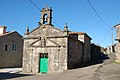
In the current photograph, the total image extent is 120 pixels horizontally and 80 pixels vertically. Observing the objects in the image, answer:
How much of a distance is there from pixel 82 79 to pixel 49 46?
401 inches

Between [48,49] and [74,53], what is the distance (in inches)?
147

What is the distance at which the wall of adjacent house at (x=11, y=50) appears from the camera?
30.7 metres

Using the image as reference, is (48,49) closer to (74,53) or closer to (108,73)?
(74,53)

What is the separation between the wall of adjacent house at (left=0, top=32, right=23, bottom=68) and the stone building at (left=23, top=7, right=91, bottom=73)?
8.85m

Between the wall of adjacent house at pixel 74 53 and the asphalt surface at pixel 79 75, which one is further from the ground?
the wall of adjacent house at pixel 74 53

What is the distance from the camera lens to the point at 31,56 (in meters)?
23.2

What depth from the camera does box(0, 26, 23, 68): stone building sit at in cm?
3078

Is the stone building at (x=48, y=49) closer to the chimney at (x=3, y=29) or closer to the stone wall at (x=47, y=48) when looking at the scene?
the stone wall at (x=47, y=48)

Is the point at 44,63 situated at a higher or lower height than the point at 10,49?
lower

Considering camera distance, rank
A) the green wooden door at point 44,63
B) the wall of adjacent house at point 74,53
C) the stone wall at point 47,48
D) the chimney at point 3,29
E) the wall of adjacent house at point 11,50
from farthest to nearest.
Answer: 1. the chimney at point 3,29
2. the wall of adjacent house at point 11,50
3. the green wooden door at point 44,63
4. the wall of adjacent house at point 74,53
5. the stone wall at point 47,48

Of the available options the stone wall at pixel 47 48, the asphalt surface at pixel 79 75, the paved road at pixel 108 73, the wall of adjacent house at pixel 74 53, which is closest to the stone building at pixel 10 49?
the stone wall at pixel 47 48

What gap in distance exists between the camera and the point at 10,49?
107 feet

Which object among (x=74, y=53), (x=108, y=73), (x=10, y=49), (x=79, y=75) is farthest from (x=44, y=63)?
(x=10, y=49)

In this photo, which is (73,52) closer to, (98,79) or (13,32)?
(98,79)
